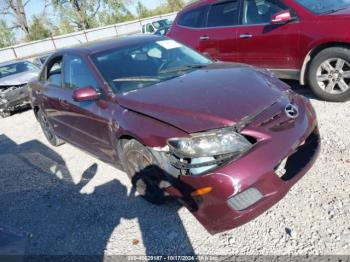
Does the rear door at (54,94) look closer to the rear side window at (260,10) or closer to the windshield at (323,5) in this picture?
the rear side window at (260,10)

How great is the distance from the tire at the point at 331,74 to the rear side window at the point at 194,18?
8.13 ft

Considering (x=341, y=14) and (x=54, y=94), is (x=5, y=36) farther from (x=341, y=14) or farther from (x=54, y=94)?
(x=341, y=14)

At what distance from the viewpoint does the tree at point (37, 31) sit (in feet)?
128

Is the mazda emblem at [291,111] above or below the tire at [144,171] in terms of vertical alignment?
above

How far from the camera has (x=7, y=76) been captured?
9.35 metres

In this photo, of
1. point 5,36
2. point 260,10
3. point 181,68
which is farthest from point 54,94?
point 5,36

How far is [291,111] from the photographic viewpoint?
2840 mm

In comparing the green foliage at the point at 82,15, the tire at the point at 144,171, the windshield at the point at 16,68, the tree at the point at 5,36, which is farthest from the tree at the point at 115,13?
the tire at the point at 144,171

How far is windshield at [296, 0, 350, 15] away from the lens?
15.9 feet

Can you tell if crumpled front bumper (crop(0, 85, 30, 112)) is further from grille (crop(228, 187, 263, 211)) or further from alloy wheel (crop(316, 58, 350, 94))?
grille (crop(228, 187, 263, 211))

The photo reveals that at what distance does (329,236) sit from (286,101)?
3.86ft

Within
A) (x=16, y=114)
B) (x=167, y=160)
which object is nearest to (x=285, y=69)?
(x=167, y=160)

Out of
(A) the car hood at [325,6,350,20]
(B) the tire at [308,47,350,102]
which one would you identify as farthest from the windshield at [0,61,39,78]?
(A) the car hood at [325,6,350,20]

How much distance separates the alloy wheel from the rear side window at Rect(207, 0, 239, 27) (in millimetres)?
1820
